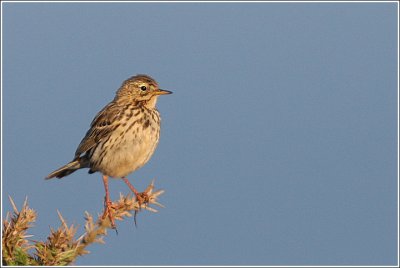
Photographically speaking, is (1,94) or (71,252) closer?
(71,252)

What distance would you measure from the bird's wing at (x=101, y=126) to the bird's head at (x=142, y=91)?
27 centimetres

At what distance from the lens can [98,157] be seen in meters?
9.36

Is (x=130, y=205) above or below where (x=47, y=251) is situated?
above

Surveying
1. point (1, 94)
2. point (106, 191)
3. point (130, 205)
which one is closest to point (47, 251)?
point (130, 205)

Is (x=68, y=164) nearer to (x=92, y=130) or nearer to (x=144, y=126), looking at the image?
(x=92, y=130)

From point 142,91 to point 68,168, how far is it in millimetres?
1587

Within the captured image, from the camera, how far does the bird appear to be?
910 centimetres

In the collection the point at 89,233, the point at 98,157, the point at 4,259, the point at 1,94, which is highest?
the point at 98,157

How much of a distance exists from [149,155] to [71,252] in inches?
198

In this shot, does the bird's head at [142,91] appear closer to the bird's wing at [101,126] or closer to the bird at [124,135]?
the bird at [124,135]

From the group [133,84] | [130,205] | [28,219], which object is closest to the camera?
[28,219]

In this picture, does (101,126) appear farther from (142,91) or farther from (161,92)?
(161,92)

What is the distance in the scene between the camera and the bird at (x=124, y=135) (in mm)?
9102

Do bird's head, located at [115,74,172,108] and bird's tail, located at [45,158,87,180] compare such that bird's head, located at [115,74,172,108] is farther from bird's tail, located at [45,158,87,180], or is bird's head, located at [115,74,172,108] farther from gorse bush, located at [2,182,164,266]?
gorse bush, located at [2,182,164,266]
